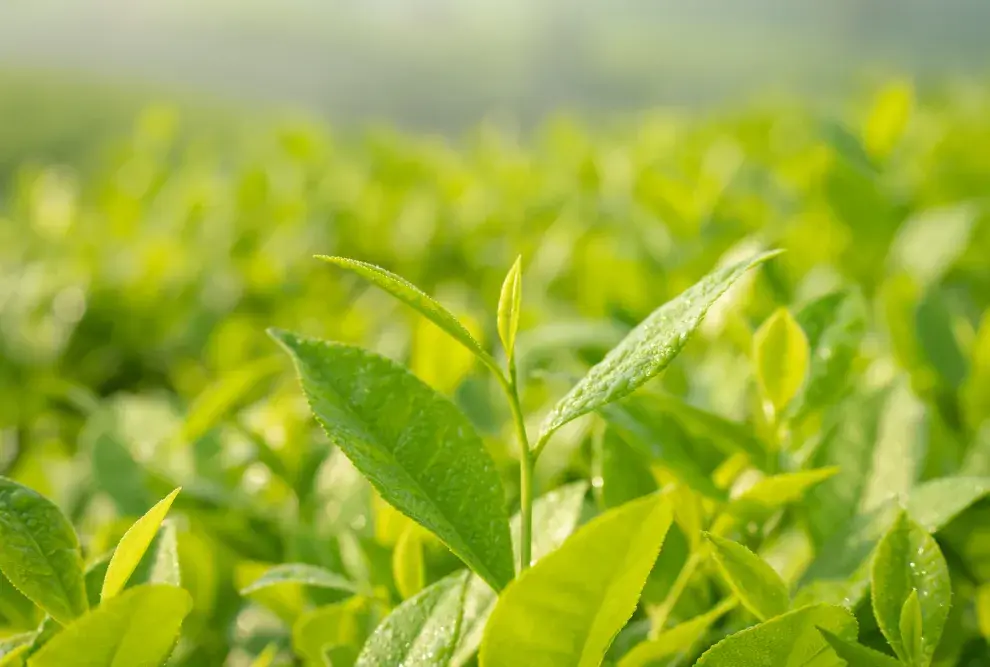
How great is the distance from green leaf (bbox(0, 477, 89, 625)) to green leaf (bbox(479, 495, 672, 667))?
0.91 feet

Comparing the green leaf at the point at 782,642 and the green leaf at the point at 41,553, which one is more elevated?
the green leaf at the point at 41,553

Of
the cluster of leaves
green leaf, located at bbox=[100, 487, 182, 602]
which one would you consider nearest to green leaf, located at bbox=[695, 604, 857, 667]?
the cluster of leaves

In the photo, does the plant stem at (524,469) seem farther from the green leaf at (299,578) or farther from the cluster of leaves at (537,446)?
the green leaf at (299,578)

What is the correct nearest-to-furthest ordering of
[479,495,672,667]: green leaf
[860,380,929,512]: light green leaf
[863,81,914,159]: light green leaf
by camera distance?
[479,495,672,667]: green leaf
[860,380,929,512]: light green leaf
[863,81,914,159]: light green leaf

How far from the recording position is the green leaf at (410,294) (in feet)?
1.77

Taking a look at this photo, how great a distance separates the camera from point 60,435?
156 centimetres

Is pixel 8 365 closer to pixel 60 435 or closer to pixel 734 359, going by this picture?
pixel 60 435

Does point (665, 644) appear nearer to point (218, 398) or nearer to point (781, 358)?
point (781, 358)

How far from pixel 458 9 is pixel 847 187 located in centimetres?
822

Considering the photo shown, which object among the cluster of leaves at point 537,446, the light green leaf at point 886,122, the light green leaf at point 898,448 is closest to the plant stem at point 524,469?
the cluster of leaves at point 537,446

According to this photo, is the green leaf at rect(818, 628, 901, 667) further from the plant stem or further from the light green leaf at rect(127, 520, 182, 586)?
the light green leaf at rect(127, 520, 182, 586)

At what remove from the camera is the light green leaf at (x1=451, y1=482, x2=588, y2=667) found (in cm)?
67

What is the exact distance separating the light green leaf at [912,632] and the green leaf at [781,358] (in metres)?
0.20

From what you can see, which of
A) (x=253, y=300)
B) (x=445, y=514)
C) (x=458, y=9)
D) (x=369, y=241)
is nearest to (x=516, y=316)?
(x=445, y=514)
